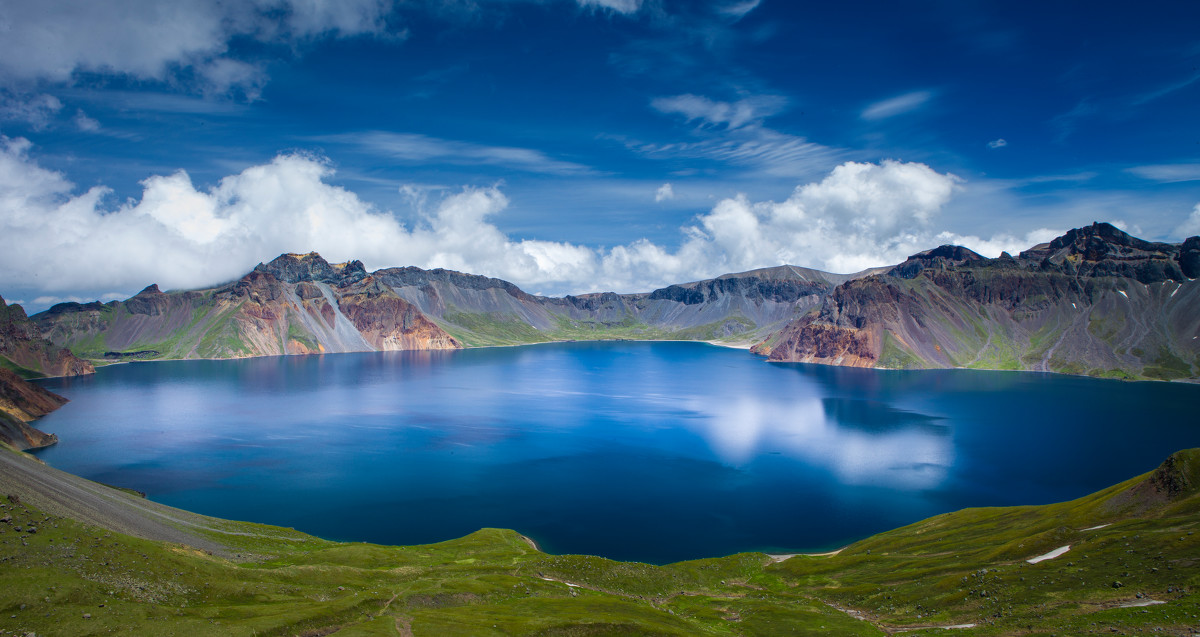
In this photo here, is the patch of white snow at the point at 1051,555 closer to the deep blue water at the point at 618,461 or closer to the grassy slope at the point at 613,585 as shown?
the grassy slope at the point at 613,585

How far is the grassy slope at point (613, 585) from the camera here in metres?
32.9

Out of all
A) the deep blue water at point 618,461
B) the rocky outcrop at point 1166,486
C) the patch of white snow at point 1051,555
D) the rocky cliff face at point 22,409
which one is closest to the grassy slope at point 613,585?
the rocky outcrop at point 1166,486

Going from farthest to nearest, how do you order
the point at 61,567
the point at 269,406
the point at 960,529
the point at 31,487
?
1. the point at 269,406
2. the point at 960,529
3. the point at 31,487
4. the point at 61,567

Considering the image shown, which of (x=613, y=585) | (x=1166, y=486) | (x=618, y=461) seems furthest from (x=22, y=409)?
(x=1166, y=486)

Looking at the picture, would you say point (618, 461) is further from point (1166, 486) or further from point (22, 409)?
point (22, 409)

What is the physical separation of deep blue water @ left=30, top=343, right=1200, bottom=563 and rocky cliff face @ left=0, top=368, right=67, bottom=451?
4390 millimetres

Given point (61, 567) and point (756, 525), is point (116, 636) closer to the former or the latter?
point (61, 567)

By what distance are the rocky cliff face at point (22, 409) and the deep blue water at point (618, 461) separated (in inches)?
173

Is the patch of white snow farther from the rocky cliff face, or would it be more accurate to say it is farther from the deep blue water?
the rocky cliff face

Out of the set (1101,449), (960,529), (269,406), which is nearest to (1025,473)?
(1101,449)

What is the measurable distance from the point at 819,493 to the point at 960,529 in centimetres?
2675

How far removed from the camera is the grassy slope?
32875 mm

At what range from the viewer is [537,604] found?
1718 inches

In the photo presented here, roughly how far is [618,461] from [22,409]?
149 m
